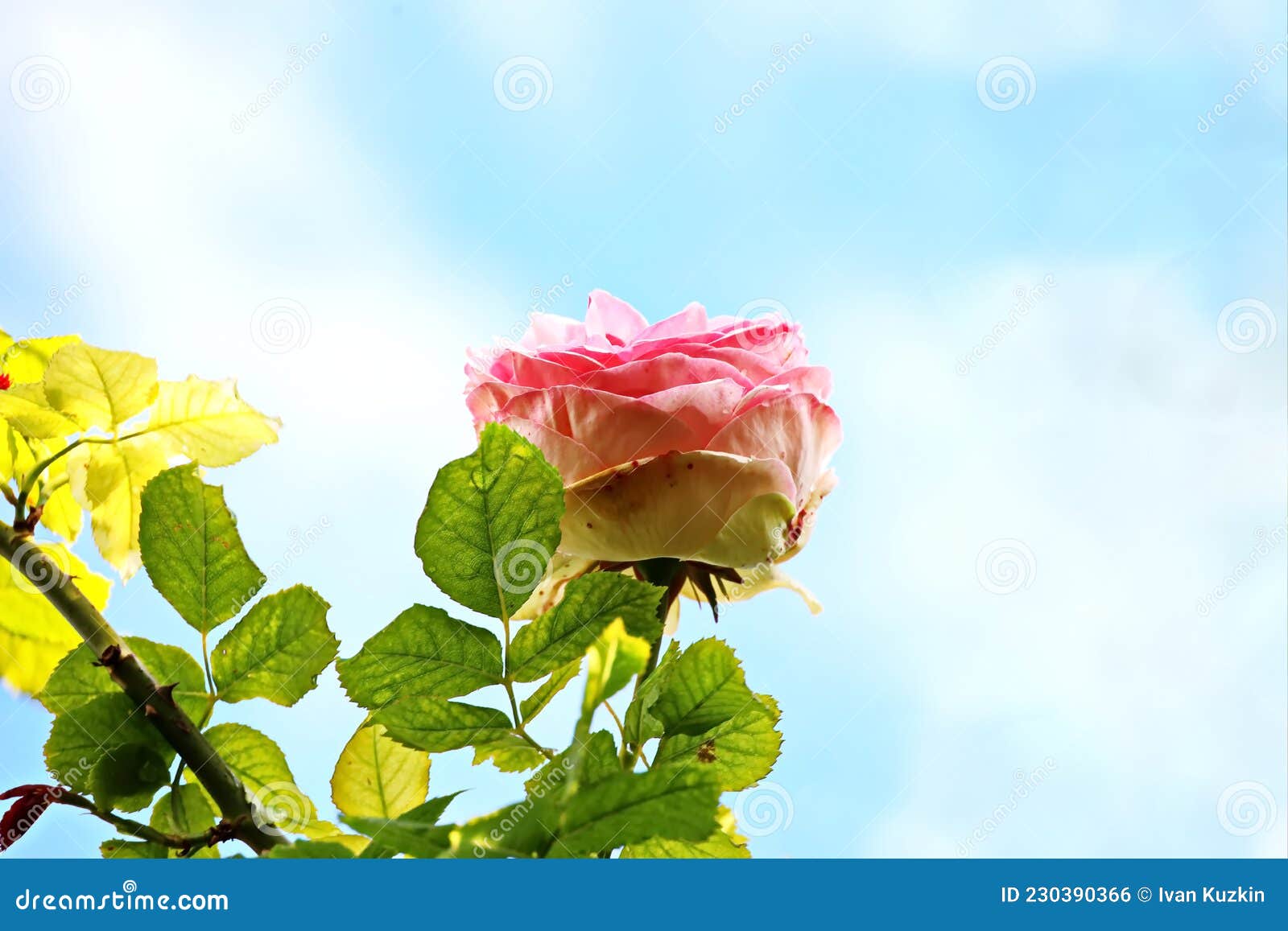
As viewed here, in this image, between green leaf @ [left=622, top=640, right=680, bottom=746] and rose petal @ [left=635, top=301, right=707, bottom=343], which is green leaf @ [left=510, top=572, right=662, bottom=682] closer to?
green leaf @ [left=622, top=640, right=680, bottom=746]

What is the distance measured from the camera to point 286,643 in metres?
0.28

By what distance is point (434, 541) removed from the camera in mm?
A: 245

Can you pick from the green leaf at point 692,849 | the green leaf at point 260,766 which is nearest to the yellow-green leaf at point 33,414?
the green leaf at point 260,766

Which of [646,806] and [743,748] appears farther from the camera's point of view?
[743,748]

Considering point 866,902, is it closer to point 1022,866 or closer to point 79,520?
point 1022,866

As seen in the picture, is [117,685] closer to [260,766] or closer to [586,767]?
[260,766]

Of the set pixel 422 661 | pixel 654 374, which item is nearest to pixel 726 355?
pixel 654 374

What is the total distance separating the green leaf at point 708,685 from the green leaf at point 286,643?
89mm

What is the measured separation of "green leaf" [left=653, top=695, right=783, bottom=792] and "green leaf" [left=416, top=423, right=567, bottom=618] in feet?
0.23

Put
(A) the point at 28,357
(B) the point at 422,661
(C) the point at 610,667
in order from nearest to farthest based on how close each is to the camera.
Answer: (C) the point at 610,667 < (B) the point at 422,661 < (A) the point at 28,357

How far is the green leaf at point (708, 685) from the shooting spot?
264 millimetres

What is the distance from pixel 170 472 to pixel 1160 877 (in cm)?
25

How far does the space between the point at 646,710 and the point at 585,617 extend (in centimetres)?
3

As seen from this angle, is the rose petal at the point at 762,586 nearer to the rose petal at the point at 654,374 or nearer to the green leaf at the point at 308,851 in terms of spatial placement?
the rose petal at the point at 654,374
